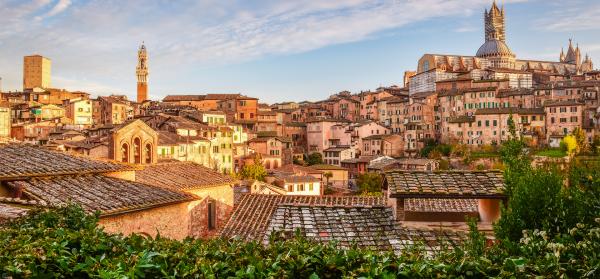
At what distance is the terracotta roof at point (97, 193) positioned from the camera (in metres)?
11.7

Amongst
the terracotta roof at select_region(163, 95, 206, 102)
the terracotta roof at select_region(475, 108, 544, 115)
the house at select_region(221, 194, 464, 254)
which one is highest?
the terracotta roof at select_region(163, 95, 206, 102)

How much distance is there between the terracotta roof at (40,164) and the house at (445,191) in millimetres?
7968

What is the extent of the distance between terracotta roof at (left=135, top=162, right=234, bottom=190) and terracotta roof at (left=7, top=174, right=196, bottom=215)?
103 inches

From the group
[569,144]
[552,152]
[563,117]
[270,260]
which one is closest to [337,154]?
[552,152]

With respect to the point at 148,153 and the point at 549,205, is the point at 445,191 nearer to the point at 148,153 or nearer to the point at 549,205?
the point at 549,205

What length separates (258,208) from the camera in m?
22.0

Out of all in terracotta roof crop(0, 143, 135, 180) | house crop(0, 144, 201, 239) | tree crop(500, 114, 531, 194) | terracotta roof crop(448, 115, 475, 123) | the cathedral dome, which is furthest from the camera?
the cathedral dome

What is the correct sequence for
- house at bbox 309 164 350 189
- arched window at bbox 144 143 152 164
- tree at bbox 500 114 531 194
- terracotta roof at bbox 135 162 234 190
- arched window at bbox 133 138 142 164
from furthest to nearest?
1. house at bbox 309 164 350 189
2. arched window at bbox 144 143 152 164
3. arched window at bbox 133 138 142 164
4. terracotta roof at bbox 135 162 234 190
5. tree at bbox 500 114 531 194

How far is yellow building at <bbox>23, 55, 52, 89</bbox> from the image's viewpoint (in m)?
131

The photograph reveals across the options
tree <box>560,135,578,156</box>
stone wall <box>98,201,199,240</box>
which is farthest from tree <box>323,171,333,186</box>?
stone wall <box>98,201,199,240</box>

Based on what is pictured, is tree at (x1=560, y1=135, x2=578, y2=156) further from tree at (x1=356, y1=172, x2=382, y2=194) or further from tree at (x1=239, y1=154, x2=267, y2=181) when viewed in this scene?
tree at (x1=239, y1=154, x2=267, y2=181)

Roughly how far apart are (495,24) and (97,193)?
14397 centimetres

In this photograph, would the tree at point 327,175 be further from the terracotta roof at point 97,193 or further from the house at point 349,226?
the house at point 349,226

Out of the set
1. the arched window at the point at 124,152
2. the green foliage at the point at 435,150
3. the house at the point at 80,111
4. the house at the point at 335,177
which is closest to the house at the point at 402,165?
the house at the point at 335,177
